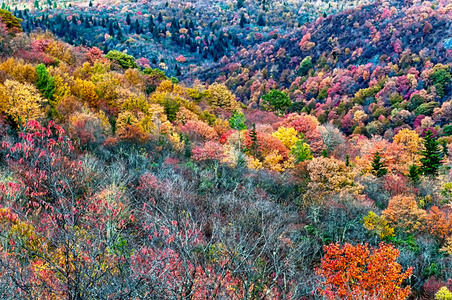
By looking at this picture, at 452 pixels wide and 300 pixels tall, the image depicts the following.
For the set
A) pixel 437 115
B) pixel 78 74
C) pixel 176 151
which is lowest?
pixel 437 115

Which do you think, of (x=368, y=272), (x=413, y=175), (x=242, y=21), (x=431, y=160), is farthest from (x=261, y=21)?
(x=368, y=272)

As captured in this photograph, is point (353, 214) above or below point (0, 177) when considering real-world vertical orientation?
below

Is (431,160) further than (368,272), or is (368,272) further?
(431,160)

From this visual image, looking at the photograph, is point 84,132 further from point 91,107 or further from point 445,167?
point 445,167

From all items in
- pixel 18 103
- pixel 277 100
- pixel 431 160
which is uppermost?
pixel 18 103

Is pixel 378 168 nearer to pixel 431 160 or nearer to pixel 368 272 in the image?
pixel 431 160

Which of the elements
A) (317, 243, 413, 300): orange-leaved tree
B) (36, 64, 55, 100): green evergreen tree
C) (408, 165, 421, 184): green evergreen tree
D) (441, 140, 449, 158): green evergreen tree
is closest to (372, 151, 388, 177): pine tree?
(408, 165, 421, 184): green evergreen tree

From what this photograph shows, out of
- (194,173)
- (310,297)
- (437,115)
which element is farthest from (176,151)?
(437,115)
